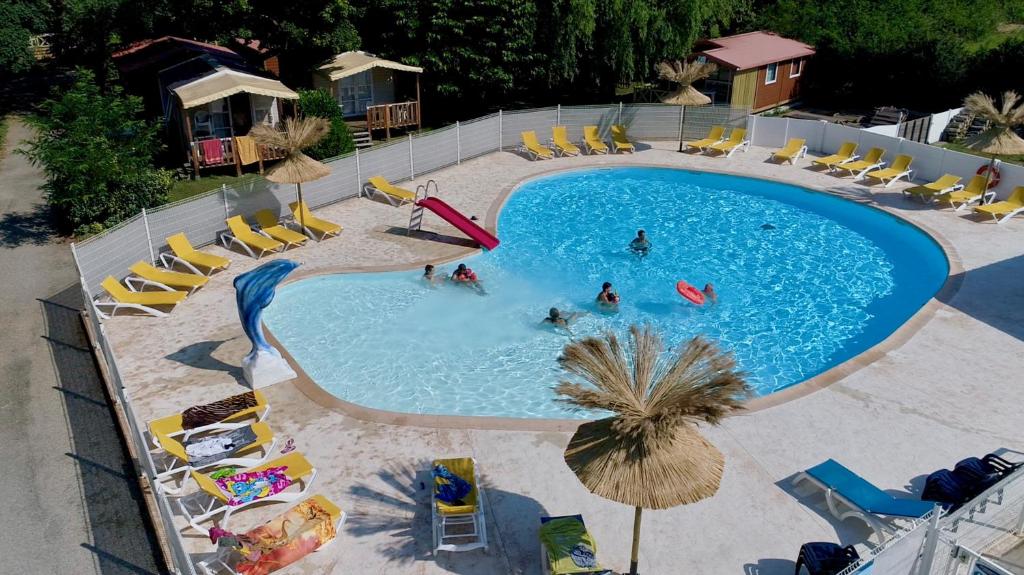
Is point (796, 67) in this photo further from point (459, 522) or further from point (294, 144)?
point (459, 522)

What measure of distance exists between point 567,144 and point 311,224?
10.9 m

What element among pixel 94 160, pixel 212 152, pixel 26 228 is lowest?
pixel 26 228

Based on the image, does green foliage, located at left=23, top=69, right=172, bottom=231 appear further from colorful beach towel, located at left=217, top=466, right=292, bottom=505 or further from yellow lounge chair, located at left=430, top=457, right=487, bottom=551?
yellow lounge chair, located at left=430, top=457, right=487, bottom=551

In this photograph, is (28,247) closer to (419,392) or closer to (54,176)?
(54,176)

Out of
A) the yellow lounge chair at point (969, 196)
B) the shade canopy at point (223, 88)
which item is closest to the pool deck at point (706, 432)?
the yellow lounge chair at point (969, 196)

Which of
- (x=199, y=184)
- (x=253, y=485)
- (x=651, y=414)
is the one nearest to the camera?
(x=651, y=414)

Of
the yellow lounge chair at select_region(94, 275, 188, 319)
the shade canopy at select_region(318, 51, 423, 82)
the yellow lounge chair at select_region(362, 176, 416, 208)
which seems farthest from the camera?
the shade canopy at select_region(318, 51, 423, 82)

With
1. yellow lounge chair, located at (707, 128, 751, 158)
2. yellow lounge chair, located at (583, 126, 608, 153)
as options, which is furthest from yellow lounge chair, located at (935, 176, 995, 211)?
yellow lounge chair, located at (583, 126, 608, 153)

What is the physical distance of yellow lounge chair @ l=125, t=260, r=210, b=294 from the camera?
16281 millimetres

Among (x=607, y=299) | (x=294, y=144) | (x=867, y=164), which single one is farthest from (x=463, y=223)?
(x=867, y=164)

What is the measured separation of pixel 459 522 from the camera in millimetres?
9586

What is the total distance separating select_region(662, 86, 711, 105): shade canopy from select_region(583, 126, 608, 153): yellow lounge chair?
106 inches

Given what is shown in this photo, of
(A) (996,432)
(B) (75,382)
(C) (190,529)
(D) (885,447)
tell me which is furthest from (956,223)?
(B) (75,382)

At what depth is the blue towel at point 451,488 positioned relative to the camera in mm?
9734
